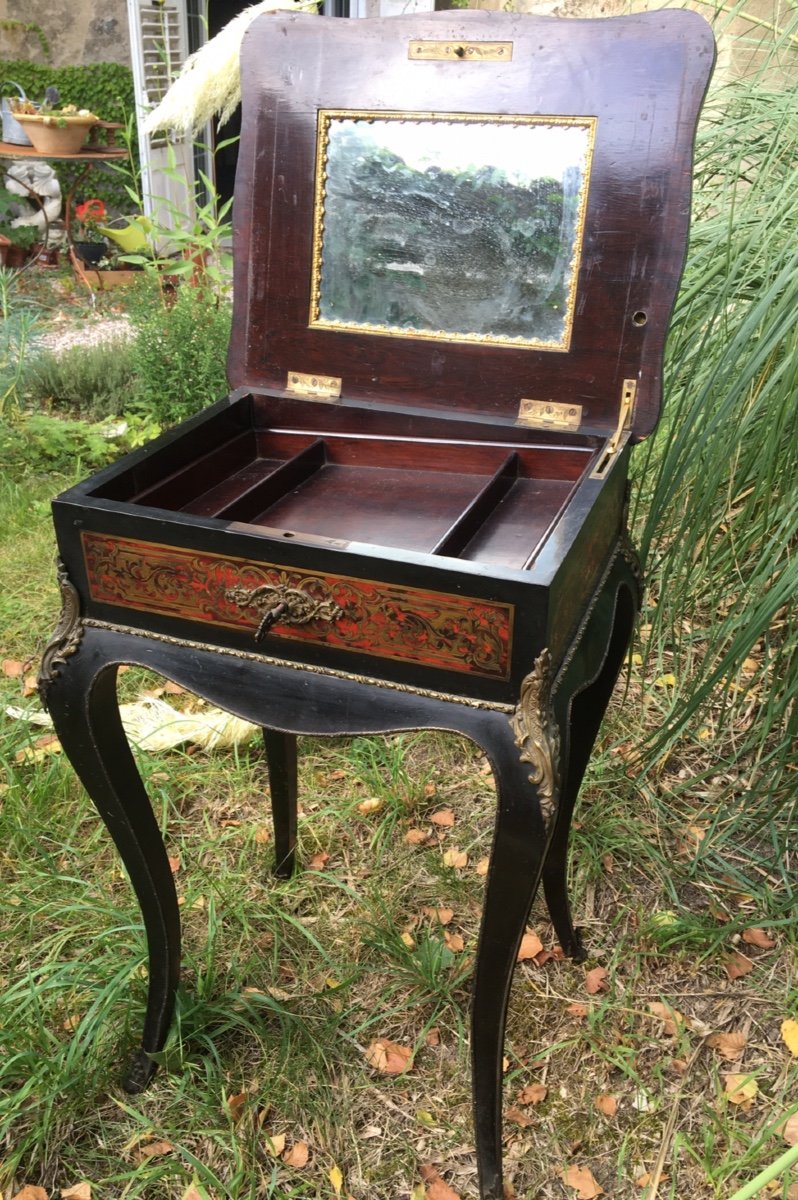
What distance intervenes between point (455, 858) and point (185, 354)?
236 cm

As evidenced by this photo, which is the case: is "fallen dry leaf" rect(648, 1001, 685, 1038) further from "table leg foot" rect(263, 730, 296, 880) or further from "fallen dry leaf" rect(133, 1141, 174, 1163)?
"fallen dry leaf" rect(133, 1141, 174, 1163)

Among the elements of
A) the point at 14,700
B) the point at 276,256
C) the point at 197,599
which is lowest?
the point at 14,700

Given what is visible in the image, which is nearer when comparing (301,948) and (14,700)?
(301,948)

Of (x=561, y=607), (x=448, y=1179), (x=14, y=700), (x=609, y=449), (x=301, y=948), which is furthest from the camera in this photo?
(x=14, y=700)

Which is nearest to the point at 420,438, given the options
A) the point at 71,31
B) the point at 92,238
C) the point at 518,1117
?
the point at 518,1117

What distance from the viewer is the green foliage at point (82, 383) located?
14.9ft

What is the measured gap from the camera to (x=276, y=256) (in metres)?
1.72

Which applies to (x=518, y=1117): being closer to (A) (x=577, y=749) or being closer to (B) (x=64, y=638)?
(A) (x=577, y=749)

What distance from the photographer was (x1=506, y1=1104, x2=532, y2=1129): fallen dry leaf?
1.84 m

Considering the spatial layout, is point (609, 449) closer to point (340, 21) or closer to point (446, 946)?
point (340, 21)

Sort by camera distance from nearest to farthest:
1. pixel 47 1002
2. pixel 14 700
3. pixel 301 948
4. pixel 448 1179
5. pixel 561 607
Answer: pixel 561 607 → pixel 448 1179 → pixel 47 1002 → pixel 301 948 → pixel 14 700

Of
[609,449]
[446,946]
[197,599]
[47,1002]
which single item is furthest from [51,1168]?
[609,449]

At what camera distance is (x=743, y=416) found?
86.6 inches

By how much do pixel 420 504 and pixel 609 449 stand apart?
1.00 ft
